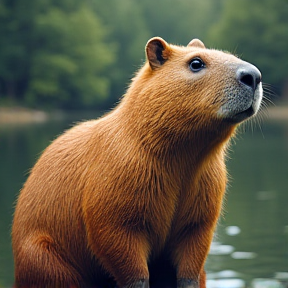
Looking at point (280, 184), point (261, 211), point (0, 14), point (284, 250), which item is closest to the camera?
point (284, 250)

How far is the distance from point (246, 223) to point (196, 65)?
6459 millimetres

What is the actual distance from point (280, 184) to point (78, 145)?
1031cm

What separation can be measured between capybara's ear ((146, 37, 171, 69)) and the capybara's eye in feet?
0.81

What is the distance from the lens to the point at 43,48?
57.9 m

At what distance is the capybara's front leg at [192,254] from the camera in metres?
5.40

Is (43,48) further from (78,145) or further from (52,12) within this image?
(78,145)

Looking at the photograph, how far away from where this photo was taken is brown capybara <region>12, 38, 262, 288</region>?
507 centimetres

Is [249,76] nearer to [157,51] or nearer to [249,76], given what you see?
[249,76]

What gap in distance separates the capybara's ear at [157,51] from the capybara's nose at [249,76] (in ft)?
2.19

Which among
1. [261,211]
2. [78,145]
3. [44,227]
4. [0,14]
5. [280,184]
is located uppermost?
[0,14]

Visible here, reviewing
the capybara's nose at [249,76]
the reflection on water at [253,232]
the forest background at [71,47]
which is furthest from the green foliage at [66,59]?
the capybara's nose at [249,76]

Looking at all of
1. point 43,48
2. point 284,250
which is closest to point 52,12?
point 43,48

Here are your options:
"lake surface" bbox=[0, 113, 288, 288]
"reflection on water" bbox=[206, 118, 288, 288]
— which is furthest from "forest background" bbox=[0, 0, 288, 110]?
"reflection on water" bbox=[206, 118, 288, 288]

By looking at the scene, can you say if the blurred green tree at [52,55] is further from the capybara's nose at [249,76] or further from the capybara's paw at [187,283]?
the capybara's nose at [249,76]
